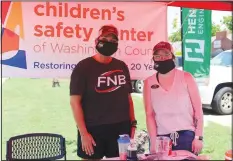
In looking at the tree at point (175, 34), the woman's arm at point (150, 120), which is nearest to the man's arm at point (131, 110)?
the woman's arm at point (150, 120)

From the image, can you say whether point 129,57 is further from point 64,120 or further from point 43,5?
point 64,120

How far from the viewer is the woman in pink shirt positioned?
320 centimetres

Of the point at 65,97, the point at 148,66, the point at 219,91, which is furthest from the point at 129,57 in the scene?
the point at 65,97

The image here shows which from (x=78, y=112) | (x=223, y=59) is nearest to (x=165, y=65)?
(x=78, y=112)

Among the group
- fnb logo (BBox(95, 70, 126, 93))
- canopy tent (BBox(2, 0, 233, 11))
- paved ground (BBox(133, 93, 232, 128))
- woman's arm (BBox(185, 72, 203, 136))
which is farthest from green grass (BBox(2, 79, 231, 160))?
canopy tent (BBox(2, 0, 233, 11))

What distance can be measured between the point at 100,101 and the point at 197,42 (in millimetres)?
1263

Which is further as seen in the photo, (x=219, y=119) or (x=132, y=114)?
(x=219, y=119)

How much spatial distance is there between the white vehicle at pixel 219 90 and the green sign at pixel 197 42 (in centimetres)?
133

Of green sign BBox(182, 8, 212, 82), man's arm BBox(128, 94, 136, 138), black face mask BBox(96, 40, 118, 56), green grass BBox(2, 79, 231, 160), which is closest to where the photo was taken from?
black face mask BBox(96, 40, 118, 56)

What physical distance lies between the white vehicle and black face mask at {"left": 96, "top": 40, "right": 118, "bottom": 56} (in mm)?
2222

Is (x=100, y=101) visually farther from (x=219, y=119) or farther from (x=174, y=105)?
(x=219, y=119)

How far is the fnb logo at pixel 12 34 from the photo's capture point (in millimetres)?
3449

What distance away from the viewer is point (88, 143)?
323cm

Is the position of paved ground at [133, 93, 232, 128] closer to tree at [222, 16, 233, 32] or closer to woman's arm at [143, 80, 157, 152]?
tree at [222, 16, 233, 32]
